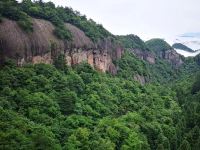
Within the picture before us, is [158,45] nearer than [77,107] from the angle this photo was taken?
No

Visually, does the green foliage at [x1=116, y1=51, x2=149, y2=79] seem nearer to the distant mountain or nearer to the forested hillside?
the forested hillside

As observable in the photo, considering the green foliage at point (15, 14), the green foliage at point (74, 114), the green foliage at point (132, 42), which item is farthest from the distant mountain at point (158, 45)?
the green foliage at point (15, 14)

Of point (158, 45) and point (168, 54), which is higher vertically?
point (158, 45)

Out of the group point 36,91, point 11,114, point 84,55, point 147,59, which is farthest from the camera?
point 147,59

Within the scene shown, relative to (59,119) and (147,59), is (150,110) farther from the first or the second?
(147,59)

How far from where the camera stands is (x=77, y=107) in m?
58.6

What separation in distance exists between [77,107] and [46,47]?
498 inches

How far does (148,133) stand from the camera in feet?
204

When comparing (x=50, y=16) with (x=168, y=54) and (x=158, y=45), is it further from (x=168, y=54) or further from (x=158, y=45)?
(x=158, y=45)

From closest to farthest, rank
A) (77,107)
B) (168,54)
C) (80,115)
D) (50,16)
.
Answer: (80,115)
(77,107)
(50,16)
(168,54)

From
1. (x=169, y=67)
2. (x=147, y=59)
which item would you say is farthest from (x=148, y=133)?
(x=169, y=67)

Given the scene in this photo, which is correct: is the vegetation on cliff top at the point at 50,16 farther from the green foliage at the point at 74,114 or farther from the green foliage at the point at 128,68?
the green foliage at the point at 128,68

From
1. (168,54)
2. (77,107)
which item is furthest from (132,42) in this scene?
(77,107)

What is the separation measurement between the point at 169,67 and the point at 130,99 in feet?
286
